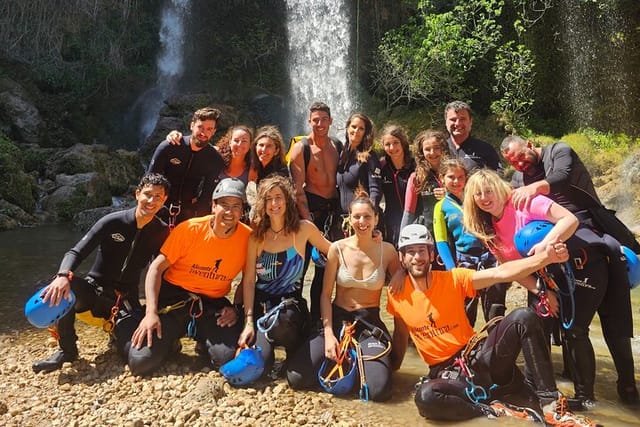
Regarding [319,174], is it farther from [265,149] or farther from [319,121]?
[265,149]

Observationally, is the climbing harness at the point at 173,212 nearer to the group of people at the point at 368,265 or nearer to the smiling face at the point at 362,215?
the group of people at the point at 368,265

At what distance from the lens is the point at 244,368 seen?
3.58 m

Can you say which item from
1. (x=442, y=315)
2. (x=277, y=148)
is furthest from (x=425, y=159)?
(x=442, y=315)

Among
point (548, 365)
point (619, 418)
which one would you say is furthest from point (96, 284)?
point (619, 418)

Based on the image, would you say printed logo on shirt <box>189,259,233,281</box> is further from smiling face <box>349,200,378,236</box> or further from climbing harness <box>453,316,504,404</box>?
climbing harness <box>453,316,504,404</box>

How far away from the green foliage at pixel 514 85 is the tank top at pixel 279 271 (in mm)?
15367

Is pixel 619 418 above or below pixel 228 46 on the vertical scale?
below

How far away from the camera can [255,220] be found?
3912mm

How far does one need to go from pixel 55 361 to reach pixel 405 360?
9.79 feet

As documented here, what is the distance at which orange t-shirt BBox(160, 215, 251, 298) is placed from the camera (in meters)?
3.97

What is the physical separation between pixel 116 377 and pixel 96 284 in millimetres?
789

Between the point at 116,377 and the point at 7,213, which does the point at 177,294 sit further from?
the point at 7,213

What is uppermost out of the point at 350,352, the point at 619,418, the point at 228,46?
the point at 228,46

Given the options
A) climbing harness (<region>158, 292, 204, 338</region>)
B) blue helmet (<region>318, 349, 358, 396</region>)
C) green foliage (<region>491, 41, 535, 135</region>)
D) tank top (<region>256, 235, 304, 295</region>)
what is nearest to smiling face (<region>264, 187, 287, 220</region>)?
tank top (<region>256, 235, 304, 295</region>)
